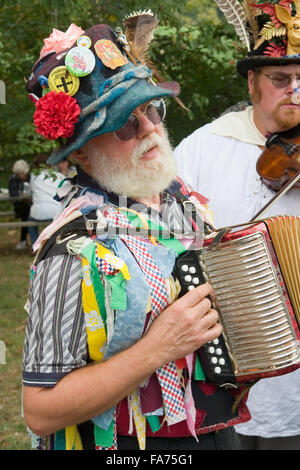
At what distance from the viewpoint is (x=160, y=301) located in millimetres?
1777

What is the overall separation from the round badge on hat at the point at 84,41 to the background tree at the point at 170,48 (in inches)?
129

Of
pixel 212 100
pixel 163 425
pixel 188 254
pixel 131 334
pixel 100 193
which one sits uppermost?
pixel 100 193

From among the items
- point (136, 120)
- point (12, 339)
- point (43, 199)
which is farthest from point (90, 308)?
point (43, 199)

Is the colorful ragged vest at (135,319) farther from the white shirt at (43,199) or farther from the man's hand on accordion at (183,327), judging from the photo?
the white shirt at (43,199)

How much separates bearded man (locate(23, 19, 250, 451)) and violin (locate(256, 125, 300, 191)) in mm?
806

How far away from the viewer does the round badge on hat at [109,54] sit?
1824mm

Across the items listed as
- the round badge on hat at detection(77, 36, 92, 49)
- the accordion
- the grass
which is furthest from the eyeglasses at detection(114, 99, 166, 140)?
the grass

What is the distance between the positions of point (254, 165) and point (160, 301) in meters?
1.28

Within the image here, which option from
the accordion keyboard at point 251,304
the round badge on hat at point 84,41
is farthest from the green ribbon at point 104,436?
the round badge on hat at point 84,41
